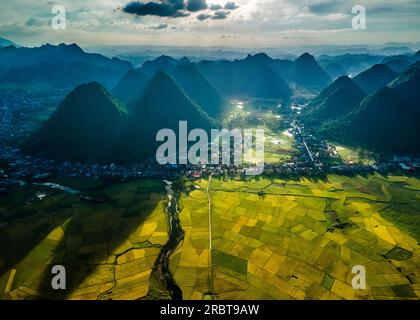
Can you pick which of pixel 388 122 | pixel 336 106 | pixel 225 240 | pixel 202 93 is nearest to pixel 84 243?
pixel 225 240

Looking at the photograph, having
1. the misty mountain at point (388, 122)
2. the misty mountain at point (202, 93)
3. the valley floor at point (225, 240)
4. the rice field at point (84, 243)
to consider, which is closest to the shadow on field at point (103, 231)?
the rice field at point (84, 243)

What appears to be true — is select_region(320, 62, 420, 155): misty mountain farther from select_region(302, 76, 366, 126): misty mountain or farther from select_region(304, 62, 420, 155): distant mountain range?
select_region(302, 76, 366, 126): misty mountain

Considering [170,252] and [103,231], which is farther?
[103,231]

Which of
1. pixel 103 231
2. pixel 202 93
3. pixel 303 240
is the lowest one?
pixel 303 240

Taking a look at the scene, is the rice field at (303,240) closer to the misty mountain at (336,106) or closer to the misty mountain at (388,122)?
the misty mountain at (388,122)

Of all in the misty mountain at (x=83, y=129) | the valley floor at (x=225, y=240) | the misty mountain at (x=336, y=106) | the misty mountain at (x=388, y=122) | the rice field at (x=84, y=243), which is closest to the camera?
the rice field at (x=84, y=243)

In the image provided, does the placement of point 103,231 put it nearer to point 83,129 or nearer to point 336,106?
point 83,129

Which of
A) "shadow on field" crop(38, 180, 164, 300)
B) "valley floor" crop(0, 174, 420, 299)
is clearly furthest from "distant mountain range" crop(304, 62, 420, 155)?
"shadow on field" crop(38, 180, 164, 300)
